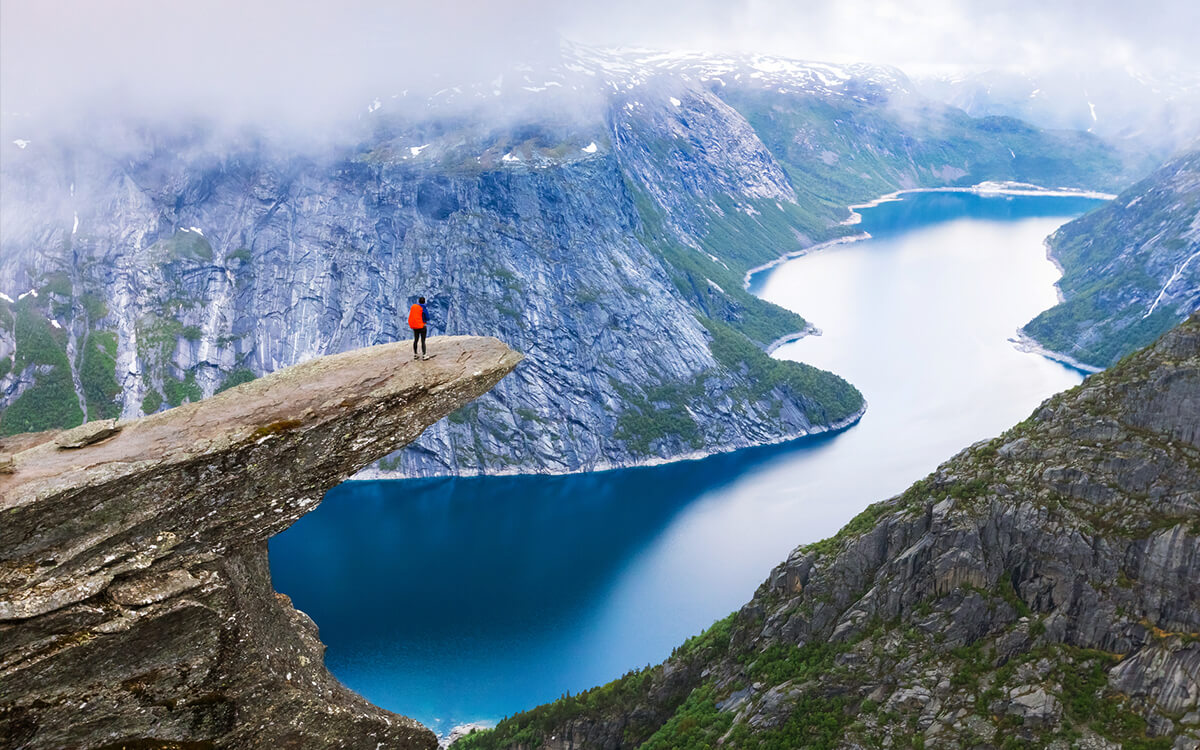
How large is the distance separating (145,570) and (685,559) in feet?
446

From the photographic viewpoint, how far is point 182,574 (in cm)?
1902

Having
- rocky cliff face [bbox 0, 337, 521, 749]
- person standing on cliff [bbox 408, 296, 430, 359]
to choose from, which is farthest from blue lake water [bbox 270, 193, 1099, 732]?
rocky cliff face [bbox 0, 337, 521, 749]

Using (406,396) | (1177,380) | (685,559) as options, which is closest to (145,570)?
(406,396)

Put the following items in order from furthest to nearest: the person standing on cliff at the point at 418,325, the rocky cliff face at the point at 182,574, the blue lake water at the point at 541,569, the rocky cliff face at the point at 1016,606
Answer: the blue lake water at the point at 541,569
the rocky cliff face at the point at 1016,606
the person standing on cliff at the point at 418,325
the rocky cliff face at the point at 182,574

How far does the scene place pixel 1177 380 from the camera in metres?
60.6

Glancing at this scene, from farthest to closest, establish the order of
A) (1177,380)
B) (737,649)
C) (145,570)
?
(737,649) → (1177,380) → (145,570)

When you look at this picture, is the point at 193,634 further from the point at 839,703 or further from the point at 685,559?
the point at 685,559

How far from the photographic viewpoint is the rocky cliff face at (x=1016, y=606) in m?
55.1

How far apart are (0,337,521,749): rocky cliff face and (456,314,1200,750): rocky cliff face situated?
1895 inches

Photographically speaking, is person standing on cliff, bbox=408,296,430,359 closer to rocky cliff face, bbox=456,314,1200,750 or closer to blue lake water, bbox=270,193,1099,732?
rocky cliff face, bbox=456,314,1200,750

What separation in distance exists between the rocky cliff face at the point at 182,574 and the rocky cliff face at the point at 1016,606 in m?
Answer: 48.1

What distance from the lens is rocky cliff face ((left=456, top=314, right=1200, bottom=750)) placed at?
5509cm

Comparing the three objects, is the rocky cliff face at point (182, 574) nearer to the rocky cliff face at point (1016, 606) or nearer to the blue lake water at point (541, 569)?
the rocky cliff face at point (1016, 606)

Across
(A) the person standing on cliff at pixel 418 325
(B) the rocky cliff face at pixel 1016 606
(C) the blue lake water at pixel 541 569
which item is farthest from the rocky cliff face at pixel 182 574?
(C) the blue lake water at pixel 541 569
